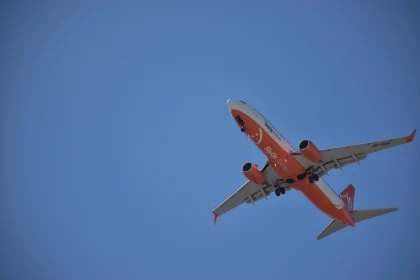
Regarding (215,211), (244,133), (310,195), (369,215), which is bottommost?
(369,215)

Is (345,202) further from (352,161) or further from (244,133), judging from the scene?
(244,133)

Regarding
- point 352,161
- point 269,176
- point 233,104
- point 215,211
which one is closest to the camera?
point 233,104

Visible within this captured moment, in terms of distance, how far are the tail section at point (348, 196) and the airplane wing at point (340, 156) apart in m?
5.48

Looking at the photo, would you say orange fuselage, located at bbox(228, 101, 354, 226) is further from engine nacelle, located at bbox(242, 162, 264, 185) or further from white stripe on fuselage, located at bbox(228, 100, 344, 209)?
engine nacelle, located at bbox(242, 162, 264, 185)

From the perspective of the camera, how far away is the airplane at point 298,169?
4466 centimetres

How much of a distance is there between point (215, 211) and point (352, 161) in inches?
617

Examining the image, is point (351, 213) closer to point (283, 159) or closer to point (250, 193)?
point (250, 193)

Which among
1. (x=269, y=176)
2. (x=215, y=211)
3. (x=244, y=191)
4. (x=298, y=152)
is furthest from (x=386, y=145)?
(x=215, y=211)

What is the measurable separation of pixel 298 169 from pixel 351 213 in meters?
9.44

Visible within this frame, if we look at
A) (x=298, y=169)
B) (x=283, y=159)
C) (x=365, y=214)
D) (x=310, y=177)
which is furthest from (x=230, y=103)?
(x=365, y=214)

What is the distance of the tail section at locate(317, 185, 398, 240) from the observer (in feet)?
166

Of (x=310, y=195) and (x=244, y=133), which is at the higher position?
(x=244, y=133)

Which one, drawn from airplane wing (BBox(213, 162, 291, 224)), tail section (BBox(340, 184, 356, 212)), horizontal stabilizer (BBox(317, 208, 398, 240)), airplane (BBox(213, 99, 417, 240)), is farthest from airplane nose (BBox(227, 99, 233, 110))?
horizontal stabilizer (BBox(317, 208, 398, 240))

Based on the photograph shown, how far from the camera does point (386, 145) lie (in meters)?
44.6
